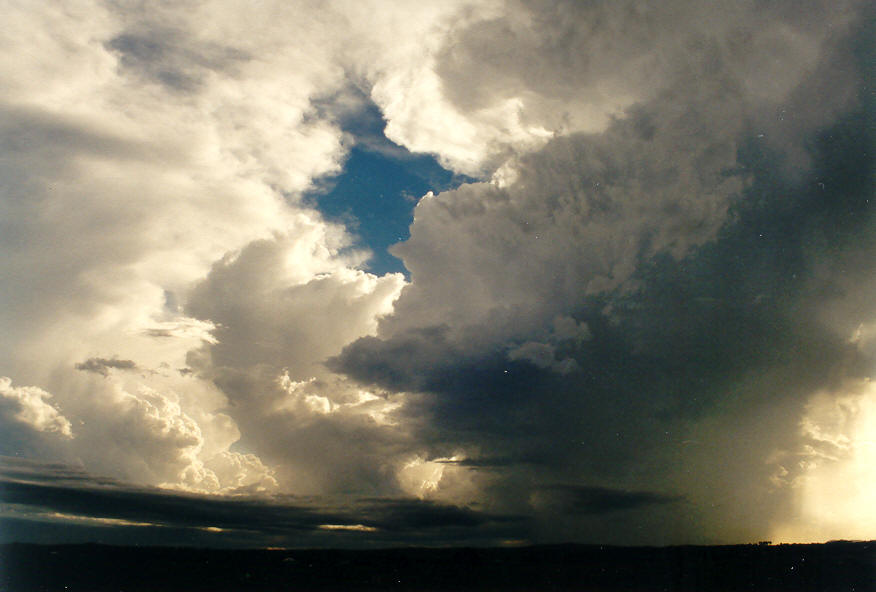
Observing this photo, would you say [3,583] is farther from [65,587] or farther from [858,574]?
[858,574]

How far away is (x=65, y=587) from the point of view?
282 feet

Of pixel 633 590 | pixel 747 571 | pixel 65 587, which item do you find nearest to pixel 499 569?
pixel 633 590

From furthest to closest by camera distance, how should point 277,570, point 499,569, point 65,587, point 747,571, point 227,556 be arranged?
point 227,556 < point 277,570 < point 499,569 < point 747,571 < point 65,587

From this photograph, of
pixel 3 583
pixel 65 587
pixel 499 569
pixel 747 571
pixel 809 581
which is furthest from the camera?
pixel 499 569

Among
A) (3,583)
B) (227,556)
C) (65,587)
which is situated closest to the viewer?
(3,583)

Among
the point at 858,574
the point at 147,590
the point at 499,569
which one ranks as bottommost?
the point at 147,590

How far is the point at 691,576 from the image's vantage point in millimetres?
102938

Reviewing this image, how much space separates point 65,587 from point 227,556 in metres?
43.5

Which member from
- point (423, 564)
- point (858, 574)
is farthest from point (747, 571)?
point (423, 564)

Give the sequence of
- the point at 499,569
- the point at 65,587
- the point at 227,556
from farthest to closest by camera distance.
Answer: the point at 227,556 → the point at 499,569 → the point at 65,587

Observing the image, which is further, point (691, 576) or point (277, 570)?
point (277, 570)

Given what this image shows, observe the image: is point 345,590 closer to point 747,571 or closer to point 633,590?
→ point 633,590

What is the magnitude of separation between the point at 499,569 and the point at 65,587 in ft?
242

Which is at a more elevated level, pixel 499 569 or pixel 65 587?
pixel 499 569
